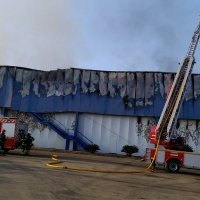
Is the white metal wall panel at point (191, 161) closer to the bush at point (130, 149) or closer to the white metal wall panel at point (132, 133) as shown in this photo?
the bush at point (130, 149)

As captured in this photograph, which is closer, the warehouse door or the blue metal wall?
the blue metal wall

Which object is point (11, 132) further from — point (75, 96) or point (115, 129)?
point (115, 129)

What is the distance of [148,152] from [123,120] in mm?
15867

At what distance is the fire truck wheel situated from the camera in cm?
1711

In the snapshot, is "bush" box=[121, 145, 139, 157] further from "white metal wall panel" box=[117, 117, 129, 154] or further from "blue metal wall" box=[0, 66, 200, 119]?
"blue metal wall" box=[0, 66, 200, 119]

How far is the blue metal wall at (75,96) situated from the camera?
3238 cm

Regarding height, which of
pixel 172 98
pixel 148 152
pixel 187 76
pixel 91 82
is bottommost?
pixel 148 152

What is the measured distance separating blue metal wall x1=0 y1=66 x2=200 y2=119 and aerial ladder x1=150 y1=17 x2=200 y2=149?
13.9 metres

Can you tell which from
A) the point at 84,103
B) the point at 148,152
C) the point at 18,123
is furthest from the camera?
the point at 84,103

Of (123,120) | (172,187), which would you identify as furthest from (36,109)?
(172,187)

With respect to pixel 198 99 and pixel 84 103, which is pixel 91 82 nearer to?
pixel 84 103

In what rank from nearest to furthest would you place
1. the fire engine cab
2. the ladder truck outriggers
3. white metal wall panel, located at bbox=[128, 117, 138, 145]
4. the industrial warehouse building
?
the ladder truck outriggers, the fire engine cab, the industrial warehouse building, white metal wall panel, located at bbox=[128, 117, 138, 145]

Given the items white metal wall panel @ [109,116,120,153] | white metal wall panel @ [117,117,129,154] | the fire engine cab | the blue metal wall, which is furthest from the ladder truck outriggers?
white metal wall panel @ [109,116,120,153]

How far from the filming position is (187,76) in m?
17.9
